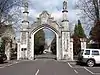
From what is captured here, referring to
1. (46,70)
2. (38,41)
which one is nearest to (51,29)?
(46,70)

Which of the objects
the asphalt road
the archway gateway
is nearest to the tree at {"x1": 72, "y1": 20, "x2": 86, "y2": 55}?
the archway gateway

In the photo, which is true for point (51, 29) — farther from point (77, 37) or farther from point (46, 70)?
point (46, 70)

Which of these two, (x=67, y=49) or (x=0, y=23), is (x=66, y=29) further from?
(x=0, y=23)

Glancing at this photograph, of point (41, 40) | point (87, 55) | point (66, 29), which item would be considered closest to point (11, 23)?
point (66, 29)

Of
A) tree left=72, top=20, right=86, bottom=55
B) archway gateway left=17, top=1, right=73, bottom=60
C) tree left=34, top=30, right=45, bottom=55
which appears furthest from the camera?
tree left=34, top=30, right=45, bottom=55

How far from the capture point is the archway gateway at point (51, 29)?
5209 centimetres

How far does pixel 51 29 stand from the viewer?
5288 cm

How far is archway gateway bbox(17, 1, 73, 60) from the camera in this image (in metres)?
52.1

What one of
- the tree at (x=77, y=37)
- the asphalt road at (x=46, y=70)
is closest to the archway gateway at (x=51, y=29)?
the tree at (x=77, y=37)

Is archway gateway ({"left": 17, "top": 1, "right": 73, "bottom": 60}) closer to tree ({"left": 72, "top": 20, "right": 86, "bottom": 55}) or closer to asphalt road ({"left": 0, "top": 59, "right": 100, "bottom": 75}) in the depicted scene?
tree ({"left": 72, "top": 20, "right": 86, "bottom": 55})

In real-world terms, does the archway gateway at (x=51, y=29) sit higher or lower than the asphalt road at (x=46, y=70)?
higher

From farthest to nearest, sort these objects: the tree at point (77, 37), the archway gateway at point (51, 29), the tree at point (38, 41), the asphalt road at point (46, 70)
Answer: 1. the tree at point (38, 41)
2. the tree at point (77, 37)
3. the archway gateway at point (51, 29)
4. the asphalt road at point (46, 70)

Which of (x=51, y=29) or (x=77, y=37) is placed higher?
(x=51, y=29)

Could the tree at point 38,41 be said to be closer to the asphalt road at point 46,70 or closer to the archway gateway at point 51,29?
the archway gateway at point 51,29
